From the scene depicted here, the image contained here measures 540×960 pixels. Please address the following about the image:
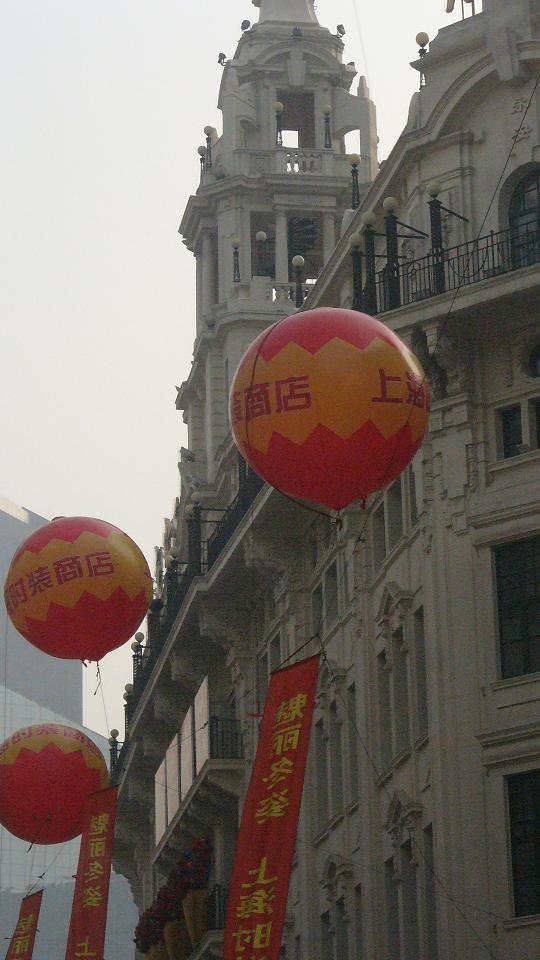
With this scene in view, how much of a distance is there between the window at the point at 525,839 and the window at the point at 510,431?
5.79 meters

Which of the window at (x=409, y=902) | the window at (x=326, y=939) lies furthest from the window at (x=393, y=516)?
the window at (x=326, y=939)

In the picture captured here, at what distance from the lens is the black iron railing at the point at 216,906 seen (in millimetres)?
53281

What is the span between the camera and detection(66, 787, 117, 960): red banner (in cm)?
3869

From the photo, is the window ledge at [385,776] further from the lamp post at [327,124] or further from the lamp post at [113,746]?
the lamp post at [113,746]

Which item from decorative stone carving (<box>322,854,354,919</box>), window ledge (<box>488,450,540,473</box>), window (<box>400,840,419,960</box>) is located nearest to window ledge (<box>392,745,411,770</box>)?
window (<box>400,840,419,960</box>)

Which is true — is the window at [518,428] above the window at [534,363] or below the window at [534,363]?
below

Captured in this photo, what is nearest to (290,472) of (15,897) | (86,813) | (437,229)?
(437,229)

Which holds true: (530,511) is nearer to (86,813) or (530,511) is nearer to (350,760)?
(350,760)

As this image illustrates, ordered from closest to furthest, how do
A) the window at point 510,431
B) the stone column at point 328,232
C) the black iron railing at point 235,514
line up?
1. the window at point 510,431
2. the black iron railing at point 235,514
3. the stone column at point 328,232

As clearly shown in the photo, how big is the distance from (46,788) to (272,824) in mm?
16818

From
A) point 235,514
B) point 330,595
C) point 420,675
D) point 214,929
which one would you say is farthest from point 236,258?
point 420,675

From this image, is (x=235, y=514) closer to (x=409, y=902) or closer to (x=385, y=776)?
(x=385, y=776)

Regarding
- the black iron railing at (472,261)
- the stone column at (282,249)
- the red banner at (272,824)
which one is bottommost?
the red banner at (272,824)

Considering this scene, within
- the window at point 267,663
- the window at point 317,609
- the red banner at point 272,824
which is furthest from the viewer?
the window at point 267,663
